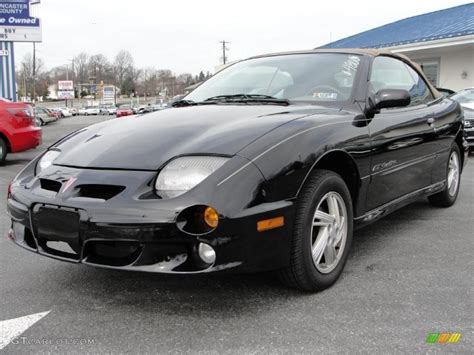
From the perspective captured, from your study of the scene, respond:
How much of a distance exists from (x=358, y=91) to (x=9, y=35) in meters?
19.2

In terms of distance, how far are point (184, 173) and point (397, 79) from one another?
92.1 inches

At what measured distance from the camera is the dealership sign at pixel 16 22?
1925 cm

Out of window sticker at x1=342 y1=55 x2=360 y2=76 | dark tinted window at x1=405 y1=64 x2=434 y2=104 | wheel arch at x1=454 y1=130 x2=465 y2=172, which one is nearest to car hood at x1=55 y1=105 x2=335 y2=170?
window sticker at x1=342 y1=55 x2=360 y2=76

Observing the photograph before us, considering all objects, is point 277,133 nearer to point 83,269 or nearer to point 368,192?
point 368,192

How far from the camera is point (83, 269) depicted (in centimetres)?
321

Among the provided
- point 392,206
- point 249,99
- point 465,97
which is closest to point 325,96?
point 249,99

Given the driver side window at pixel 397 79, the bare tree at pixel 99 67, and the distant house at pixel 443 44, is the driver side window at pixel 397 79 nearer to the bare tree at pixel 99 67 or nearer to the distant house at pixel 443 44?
the distant house at pixel 443 44

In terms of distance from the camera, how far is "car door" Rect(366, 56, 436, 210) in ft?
10.8

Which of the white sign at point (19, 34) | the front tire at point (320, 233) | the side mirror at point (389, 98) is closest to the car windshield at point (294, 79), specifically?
the side mirror at point (389, 98)

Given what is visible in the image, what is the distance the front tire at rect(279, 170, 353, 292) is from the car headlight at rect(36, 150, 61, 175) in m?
1.44

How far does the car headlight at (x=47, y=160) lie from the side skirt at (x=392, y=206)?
1848mm

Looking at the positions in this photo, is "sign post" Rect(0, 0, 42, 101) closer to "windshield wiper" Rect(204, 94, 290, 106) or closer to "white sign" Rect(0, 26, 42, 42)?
"white sign" Rect(0, 26, 42, 42)

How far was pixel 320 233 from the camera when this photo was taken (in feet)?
9.23

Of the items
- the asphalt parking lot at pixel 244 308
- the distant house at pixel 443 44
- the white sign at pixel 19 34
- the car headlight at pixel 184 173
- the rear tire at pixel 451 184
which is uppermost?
the white sign at pixel 19 34
